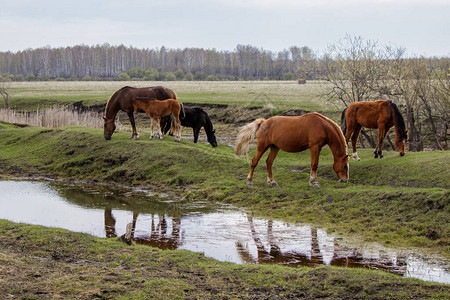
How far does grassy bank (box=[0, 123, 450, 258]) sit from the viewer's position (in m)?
9.69

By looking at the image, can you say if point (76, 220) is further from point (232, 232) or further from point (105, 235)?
point (232, 232)

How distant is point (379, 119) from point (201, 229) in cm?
659

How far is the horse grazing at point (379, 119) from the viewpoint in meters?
13.7

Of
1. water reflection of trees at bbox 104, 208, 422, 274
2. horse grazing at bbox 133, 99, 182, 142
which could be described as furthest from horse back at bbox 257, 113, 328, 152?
horse grazing at bbox 133, 99, 182, 142

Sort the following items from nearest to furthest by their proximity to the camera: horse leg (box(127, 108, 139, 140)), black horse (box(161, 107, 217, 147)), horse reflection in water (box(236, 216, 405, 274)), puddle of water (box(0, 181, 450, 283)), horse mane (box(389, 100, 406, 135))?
horse reflection in water (box(236, 216, 405, 274))
puddle of water (box(0, 181, 450, 283))
horse mane (box(389, 100, 406, 135))
horse leg (box(127, 108, 139, 140))
black horse (box(161, 107, 217, 147))

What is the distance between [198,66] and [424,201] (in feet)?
364

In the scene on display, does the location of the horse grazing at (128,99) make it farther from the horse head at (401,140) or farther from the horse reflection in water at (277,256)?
the horse reflection in water at (277,256)

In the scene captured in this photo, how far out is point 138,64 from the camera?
5123 inches

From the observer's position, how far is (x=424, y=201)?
32.7 feet

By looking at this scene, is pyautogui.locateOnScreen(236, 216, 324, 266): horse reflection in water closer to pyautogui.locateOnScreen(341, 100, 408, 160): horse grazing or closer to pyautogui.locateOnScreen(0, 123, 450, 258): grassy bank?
pyautogui.locateOnScreen(0, 123, 450, 258): grassy bank

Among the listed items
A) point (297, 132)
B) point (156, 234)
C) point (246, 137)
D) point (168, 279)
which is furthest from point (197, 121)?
point (168, 279)

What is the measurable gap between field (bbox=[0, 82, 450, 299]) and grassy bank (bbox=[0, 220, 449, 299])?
0.05ft

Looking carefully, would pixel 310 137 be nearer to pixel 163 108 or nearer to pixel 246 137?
pixel 246 137

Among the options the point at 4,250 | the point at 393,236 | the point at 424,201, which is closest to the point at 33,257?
the point at 4,250
